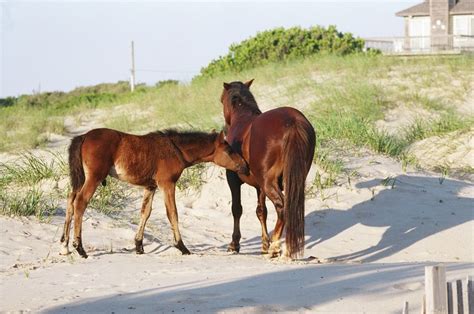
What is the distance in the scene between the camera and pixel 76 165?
10938 millimetres

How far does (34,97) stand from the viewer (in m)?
48.1

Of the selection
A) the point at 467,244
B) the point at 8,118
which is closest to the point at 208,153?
the point at 467,244

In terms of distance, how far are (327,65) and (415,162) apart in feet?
35.2

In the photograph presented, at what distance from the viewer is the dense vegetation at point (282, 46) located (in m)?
38.5

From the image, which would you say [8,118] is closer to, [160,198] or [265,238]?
[160,198]

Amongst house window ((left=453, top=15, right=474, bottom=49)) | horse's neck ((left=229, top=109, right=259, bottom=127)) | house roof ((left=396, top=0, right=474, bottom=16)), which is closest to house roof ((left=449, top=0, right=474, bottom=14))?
house roof ((left=396, top=0, right=474, bottom=16))

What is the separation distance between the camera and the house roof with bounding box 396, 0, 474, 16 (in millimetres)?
53250

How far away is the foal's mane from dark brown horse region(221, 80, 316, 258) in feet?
2.25

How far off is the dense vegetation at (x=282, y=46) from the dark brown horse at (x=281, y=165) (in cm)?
2563

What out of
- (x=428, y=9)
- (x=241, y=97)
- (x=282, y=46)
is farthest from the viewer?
(x=428, y=9)

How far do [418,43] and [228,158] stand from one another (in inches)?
1523

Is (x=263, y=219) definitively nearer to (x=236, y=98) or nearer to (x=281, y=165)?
(x=281, y=165)

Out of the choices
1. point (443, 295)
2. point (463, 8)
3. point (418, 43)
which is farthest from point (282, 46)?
point (443, 295)

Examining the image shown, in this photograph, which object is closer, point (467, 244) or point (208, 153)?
point (208, 153)
